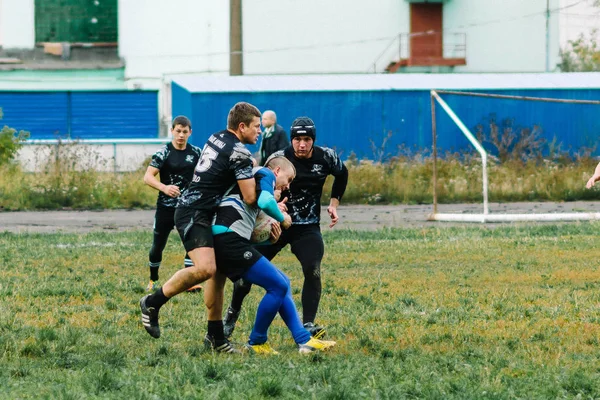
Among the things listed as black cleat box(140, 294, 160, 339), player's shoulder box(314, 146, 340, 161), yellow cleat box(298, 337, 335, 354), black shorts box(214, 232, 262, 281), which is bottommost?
yellow cleat box(298, 337, 335, 354)

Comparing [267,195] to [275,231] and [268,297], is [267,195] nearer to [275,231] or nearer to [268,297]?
[275,231]

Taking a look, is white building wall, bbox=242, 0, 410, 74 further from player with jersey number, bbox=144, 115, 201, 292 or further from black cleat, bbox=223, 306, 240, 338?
black cleat, bbox=223, 306, 240, 338

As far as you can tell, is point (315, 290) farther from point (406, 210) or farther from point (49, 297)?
point (406, 210)

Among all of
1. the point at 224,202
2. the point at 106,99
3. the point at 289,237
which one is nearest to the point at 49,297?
the point at 289,237

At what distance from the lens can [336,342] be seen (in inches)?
317

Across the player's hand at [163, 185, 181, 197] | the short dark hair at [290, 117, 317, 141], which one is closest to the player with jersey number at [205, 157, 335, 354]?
the short dark hair at [290, 117, 317, 141]

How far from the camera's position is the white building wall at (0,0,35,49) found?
49.7 meters

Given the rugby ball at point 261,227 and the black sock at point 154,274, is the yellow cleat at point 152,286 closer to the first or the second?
the black sock at point 154,274

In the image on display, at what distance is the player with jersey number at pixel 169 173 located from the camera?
1140cm

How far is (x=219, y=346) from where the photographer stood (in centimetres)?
777

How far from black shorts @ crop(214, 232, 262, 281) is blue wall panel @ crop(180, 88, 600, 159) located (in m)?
21.3

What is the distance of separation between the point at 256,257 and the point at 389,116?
907 inches

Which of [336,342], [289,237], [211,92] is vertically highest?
[211,92]

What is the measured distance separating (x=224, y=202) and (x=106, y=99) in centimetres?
3470
